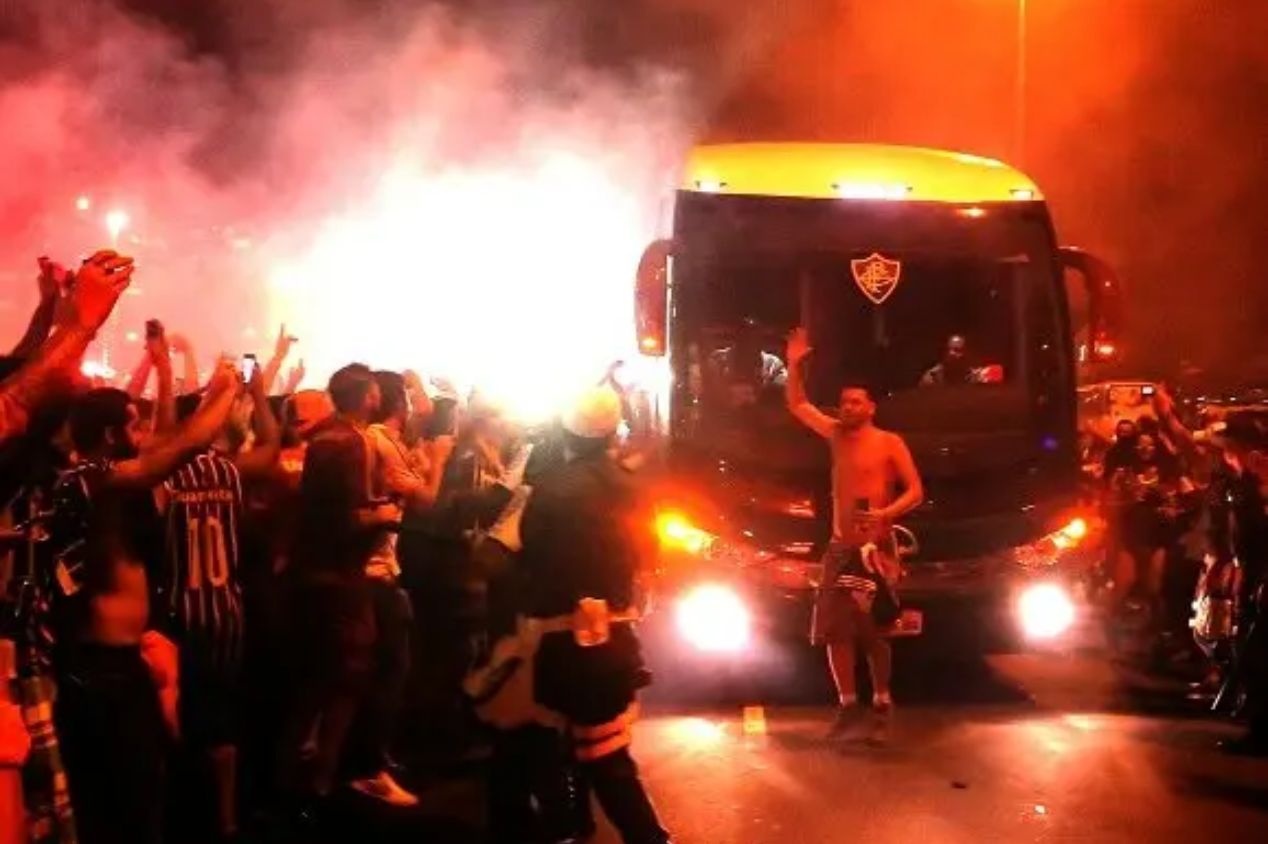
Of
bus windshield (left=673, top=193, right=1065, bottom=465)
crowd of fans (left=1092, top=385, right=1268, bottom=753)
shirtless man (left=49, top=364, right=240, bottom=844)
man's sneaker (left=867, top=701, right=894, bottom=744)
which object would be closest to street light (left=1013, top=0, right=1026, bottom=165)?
crowd of fans (left=1092, top=385, right=1268, bottom=753)

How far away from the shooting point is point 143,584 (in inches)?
171

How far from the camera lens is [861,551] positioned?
728 cm

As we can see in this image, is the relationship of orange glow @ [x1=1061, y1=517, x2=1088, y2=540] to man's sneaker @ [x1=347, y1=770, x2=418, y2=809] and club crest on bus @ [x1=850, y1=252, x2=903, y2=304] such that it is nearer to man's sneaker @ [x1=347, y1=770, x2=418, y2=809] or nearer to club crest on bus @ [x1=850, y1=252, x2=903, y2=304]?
club crest on bus @ [x1=850, y1=252, x2=903, y2=304]

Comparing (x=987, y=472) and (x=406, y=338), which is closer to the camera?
(x=987, y=472)

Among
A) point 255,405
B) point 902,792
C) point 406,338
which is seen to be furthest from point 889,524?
point 406,338

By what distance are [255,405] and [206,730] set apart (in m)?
1.46

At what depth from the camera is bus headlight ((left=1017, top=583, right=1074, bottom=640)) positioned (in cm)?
800

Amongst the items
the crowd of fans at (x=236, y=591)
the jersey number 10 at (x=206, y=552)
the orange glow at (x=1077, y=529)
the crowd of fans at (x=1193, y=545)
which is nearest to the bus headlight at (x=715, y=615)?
the crowd of fans at (x=236, y=591)

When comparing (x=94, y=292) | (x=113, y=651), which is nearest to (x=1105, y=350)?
(x=113, y=651)

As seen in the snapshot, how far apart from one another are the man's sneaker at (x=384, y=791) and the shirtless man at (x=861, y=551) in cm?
211

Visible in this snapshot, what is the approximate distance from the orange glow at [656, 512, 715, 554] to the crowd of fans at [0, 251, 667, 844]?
82cm

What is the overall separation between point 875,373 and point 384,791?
141 inches

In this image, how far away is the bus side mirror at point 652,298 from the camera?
825cm

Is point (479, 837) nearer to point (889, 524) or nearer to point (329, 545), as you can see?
point (329, 545)
